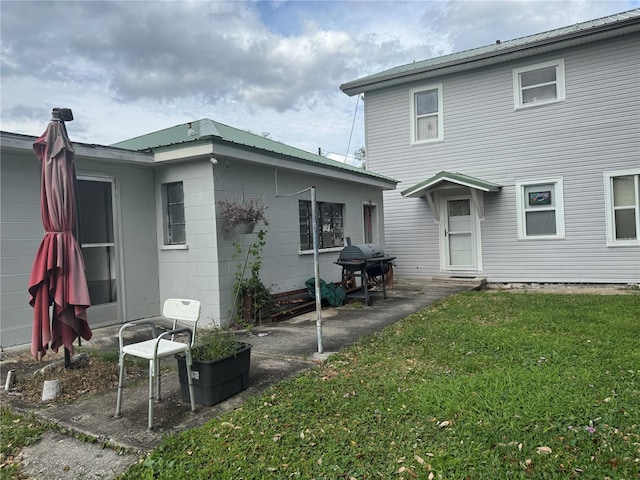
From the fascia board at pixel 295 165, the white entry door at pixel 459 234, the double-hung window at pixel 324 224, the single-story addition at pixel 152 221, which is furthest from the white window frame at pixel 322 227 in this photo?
the white entry door at pixel 459 234

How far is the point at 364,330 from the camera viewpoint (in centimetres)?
641

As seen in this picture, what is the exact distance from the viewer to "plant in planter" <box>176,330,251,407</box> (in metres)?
3.70

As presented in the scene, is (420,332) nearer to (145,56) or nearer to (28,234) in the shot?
(28,234)

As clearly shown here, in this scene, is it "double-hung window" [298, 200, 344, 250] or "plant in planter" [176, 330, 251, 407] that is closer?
"plant in planter" [176, 330, 251, 407]

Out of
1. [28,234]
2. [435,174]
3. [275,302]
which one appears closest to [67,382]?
[28,234]

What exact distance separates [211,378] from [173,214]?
14.5ft

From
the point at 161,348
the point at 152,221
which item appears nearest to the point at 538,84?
the point at 152,221

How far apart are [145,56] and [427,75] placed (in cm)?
→ 735

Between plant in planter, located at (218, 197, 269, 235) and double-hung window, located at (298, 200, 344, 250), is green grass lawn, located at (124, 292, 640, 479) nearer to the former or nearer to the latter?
plant in planter, located at (218, 197, 269, 235)

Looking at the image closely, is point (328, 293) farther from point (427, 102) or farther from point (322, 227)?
point (427, 102)

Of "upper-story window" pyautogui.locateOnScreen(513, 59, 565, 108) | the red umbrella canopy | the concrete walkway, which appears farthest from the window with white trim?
"upper-story window" pyautogui.locateOnScreen(513, 59, 565, 108)

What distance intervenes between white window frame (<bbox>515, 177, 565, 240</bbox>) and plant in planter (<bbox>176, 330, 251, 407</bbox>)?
9.36 meters

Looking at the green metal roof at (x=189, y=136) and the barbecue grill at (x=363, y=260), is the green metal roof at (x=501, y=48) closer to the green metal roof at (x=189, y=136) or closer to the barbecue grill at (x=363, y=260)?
→ the green metal roof at (x=189, y=136)

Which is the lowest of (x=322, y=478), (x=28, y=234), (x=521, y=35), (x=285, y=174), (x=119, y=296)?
(x=322, y=478)
